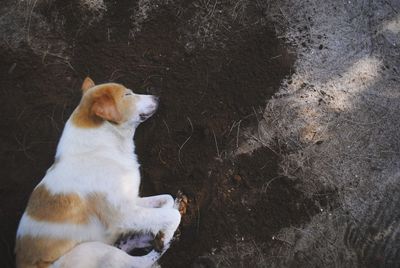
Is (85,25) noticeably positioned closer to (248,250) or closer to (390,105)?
(248,250)

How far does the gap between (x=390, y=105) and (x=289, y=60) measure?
1.18 metres

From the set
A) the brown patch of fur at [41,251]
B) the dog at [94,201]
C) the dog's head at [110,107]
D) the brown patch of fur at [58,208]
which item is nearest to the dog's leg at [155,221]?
the dog at [94,201]

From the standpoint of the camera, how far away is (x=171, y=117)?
15.3 feet

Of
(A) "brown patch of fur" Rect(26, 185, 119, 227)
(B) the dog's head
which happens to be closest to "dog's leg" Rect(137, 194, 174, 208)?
(A) "brown patch of fur" Rect(26, 185, 119, 227)

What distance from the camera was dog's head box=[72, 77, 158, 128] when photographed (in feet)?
12.7

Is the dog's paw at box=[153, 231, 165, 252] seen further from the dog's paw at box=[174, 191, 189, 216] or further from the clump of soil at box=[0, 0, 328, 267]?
the dog's paw at box=[174, 191, 189, 216]

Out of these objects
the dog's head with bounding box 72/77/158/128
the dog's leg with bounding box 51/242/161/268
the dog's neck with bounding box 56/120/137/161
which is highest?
the dog's head with bounding box 72/77/158/128

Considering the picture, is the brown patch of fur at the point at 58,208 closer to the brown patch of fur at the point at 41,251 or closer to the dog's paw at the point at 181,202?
the brown patch of fur at the point at 41,251

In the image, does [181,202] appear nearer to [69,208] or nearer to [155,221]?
[155,221]

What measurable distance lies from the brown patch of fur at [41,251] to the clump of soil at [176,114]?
38.3 inches

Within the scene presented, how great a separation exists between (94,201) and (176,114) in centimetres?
136

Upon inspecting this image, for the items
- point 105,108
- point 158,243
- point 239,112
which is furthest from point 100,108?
point 239,112

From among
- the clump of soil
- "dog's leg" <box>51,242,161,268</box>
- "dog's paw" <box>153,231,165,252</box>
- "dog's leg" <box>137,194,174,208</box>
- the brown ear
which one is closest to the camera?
"dog's leg" <box>51,242,161,268</box>

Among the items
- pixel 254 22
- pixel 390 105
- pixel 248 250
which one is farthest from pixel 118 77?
pixel 390 105
